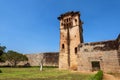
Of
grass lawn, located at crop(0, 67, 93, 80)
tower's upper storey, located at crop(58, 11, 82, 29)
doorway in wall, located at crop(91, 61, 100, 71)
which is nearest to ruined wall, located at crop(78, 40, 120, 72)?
doorway in wall, located at crop(91, 61, 100, 71)

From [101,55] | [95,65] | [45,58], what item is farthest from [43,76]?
[45,58]

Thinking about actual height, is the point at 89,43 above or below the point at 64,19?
below

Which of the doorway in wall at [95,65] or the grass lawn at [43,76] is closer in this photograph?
the grass lawn at [43,76]

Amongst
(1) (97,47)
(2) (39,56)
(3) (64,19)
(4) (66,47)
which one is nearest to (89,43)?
(1) (97,47)

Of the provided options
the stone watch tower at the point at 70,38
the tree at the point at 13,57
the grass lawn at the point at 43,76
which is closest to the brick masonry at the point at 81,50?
the stone watch tower at the point at 70,38

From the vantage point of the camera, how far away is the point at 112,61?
19969 mm

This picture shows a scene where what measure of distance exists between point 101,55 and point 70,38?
8.18 meters

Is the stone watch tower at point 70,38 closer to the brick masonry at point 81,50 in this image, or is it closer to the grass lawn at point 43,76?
the brick masonry at point 81,50

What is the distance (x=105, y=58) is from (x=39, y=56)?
1005 inches

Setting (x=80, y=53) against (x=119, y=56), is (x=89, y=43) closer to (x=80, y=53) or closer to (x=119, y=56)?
(x=80, y=53)

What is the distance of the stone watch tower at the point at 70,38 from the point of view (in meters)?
26.9

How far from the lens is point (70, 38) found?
27891 mm

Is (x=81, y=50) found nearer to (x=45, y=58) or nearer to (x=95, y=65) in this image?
(x=95, y=65)

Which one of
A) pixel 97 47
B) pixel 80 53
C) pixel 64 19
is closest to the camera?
pixel 97 47
